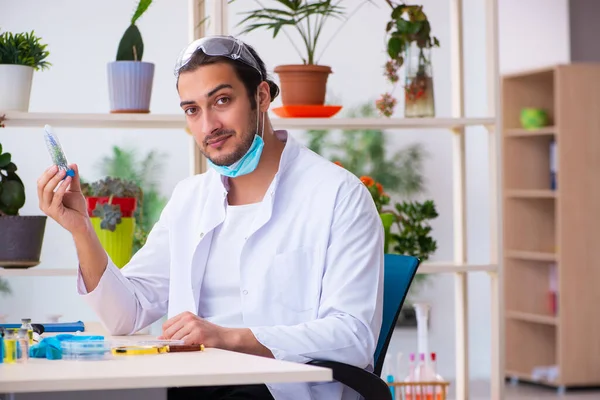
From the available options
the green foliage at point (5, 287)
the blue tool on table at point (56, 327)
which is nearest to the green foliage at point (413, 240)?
the blue tool on table at point (56, 327)

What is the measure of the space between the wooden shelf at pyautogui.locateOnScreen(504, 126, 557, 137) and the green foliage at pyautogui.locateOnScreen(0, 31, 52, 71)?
3373 mm

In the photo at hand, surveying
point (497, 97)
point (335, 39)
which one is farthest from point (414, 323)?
point (497, 97)

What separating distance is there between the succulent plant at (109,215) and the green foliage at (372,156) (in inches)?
106

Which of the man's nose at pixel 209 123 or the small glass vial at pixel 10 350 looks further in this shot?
the man's nose at pixel 209 123

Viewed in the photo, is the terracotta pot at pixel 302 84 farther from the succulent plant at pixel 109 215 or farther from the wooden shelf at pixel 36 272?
the wooden shelf at pixel 36 272

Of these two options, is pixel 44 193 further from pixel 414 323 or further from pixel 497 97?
pixel 414 323

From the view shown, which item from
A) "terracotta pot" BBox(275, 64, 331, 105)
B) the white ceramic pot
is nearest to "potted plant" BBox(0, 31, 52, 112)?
the white ceramic pot

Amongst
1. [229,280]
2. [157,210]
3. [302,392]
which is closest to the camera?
[302,392]

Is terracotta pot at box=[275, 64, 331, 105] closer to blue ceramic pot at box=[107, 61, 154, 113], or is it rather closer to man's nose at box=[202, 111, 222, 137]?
blue ceramic pot at box=[107, 61, 154, 113]

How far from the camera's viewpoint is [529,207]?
5895mm

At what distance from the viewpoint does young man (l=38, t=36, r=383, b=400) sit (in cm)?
195

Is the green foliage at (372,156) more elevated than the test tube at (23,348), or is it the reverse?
the green foliage at (372,156)

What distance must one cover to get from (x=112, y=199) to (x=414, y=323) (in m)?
3.26

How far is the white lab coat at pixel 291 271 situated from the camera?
6.21 ft
